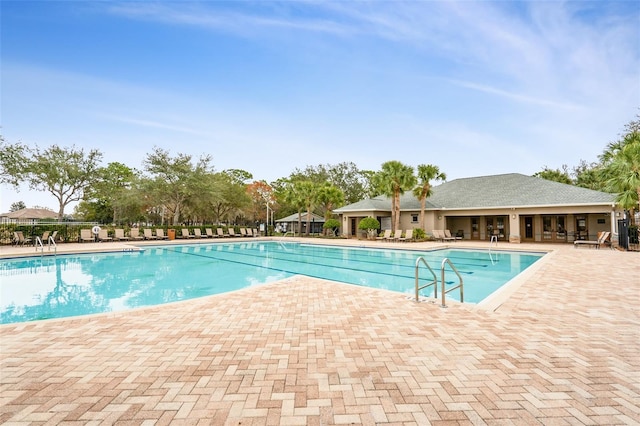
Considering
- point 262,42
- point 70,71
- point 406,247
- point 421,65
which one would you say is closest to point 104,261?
point 70,71

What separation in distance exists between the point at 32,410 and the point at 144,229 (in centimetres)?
2434

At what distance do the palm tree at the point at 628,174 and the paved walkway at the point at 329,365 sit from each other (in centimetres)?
1276

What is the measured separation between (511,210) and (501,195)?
183 cm

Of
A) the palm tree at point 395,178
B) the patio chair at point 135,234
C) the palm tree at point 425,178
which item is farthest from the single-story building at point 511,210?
the patio chair at point 135,234

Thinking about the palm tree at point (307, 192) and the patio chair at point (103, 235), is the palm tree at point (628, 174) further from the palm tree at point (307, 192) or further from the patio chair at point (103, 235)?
the patio chair at point (103, 235)

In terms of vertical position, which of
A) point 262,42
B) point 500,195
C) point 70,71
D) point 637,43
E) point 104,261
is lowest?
point 104,261

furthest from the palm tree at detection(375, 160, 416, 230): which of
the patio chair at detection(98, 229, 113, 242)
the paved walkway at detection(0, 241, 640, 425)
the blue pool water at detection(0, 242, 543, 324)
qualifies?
the patio chair at detection(98, 229, 113, 242)

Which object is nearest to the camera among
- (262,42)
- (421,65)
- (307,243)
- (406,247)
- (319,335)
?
(319,335)

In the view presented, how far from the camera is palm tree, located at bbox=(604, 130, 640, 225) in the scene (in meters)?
13.8

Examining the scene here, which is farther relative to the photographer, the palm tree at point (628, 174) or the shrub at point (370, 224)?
the shrub at point (370, 224)

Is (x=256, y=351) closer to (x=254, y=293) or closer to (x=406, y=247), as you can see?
(x=254, y=293)

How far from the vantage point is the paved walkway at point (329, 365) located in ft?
7.61

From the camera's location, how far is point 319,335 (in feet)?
12.9

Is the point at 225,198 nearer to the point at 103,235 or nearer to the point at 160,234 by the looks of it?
the point at 160,234
